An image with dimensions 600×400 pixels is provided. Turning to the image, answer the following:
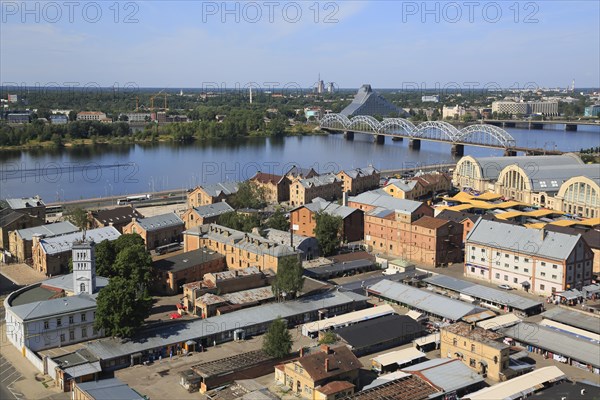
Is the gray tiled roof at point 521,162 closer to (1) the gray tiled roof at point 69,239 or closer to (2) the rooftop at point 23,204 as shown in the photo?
(1) the gray tiled roof at point 69,239

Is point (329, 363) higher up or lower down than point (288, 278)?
lower down

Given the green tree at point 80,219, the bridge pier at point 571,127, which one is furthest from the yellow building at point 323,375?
the bridge pier at point 571,127

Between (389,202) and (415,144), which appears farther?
(415,144)

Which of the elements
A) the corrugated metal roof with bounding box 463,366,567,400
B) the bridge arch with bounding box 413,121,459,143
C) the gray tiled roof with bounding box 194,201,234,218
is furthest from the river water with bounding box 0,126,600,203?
the corrugated metal roof with bounding box 463,366,567,400

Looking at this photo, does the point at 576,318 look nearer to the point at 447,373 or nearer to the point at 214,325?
the point at 447,373

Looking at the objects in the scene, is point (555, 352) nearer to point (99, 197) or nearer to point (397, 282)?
point (397, 282)

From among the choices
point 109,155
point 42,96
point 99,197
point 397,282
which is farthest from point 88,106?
point 397,282

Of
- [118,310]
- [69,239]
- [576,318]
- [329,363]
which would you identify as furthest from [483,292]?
[69,239]
